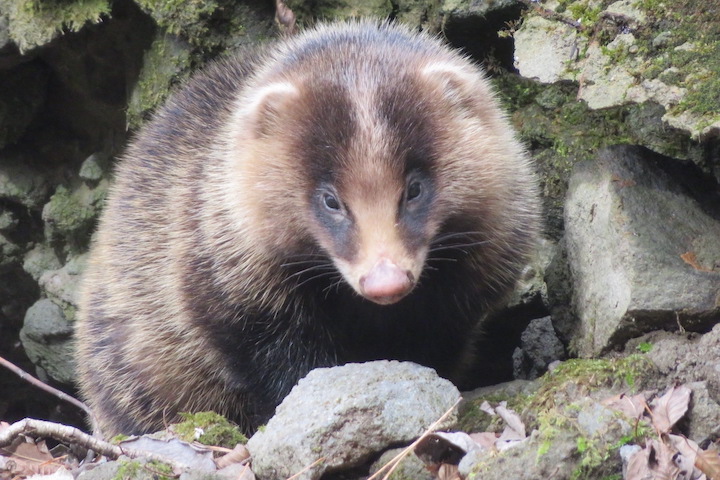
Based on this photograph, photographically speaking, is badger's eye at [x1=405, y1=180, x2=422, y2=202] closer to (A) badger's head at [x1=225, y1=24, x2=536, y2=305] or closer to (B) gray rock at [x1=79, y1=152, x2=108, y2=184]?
(A) badger's head at [x1=225, y1=24, x2=536, y2=305]

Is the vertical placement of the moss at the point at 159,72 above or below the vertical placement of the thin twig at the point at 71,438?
above

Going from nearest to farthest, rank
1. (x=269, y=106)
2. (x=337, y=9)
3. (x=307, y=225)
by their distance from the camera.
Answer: (x=307, y=225)
(x=269, y=106)
(x=337, y=9)

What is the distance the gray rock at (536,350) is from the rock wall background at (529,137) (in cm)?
2

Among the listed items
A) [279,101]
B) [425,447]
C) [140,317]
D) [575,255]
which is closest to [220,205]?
[279,101]

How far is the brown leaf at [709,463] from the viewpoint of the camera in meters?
3.11

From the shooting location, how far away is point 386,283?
3494 mm

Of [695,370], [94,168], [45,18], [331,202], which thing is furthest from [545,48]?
[94,168]

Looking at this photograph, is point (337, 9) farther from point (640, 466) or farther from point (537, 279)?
point (640, 466)

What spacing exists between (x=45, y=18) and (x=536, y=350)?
14.3 ft

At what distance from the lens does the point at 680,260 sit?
437cm

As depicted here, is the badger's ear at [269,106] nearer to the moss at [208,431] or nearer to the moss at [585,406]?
the moss at [208,431]

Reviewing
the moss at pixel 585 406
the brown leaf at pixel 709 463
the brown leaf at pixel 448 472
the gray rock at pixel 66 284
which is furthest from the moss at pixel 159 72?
the brown leaf at pixel 709 463

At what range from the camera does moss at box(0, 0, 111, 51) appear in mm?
6305

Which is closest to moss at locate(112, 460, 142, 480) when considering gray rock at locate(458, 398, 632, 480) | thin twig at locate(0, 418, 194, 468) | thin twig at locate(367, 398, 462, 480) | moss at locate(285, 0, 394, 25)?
thin twig at locate(0, 418, 194, 468)
